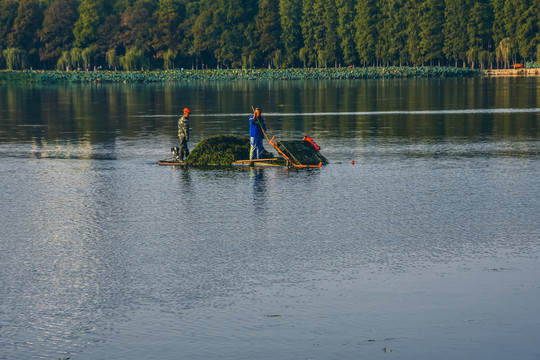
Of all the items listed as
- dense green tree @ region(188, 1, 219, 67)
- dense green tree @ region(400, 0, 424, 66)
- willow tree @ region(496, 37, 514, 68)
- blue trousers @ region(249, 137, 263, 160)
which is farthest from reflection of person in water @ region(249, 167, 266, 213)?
dense green tree @ region(188, 1, 219, 67)

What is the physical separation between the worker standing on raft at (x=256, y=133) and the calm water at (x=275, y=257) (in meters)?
1.19

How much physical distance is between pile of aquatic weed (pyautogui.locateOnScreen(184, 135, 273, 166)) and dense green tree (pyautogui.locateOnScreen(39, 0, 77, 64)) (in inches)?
6469

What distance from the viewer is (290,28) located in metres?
170

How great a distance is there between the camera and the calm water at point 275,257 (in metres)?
10.3

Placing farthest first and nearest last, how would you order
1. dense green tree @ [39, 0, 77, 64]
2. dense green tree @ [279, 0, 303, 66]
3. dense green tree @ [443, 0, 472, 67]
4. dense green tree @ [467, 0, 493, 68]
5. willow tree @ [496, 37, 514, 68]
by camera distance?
dense green tree @ [39, 0, 77, 64] → dense green tree @ [279, 0, 303, 66] → dense green tree @ [443, 0, 472, 67] → dense green tree @ [467, 0, 493, 68] → willow tree @ [496, 37, 514, 68]

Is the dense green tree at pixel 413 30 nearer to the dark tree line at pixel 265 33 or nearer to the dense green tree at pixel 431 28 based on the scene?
the dark tree line at pixel 265 33

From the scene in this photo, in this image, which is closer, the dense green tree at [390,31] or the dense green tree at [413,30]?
the dense green tree at [413,30]

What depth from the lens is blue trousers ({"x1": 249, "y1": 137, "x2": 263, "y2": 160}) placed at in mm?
25797

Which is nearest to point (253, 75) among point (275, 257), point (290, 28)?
point (290, 28)

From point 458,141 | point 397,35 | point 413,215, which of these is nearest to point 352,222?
point 413,215

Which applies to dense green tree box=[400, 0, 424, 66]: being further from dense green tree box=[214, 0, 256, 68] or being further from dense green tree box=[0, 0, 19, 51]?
dense green tree box=[0, 0, 19, 51]

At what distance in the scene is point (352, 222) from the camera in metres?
16.8

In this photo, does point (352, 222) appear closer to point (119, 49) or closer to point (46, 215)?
point (46, 215)

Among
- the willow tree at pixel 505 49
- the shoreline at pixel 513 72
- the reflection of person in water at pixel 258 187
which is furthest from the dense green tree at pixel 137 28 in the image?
the reflection of person in water at pixel 258 187
